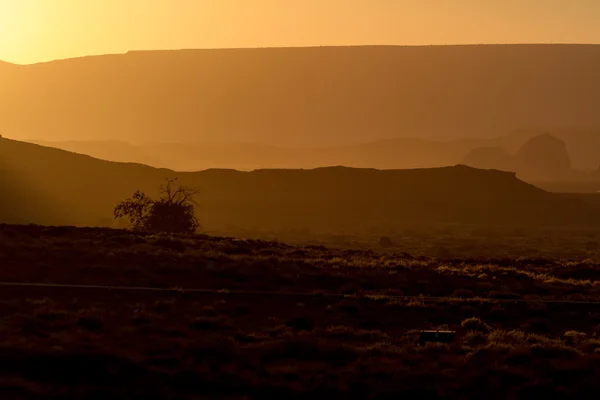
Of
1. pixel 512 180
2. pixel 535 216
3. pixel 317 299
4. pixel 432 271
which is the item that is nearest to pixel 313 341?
pixel 317 299

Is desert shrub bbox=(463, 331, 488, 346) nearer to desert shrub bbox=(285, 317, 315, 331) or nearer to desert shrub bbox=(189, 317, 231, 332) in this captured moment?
desert shrub bbox=(285, 317, 315, 331)

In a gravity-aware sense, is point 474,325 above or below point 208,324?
above

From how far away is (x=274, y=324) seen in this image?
2239 cm

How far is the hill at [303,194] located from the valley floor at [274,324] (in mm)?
78992

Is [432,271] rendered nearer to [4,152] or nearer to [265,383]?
[265,383]

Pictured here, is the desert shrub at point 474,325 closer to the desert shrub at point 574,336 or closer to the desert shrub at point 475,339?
the desert shrub at point 475,339

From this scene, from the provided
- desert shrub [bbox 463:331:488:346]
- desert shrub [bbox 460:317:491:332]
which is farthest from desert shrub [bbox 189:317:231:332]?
desert shrub [bbox 460:317:491:332]

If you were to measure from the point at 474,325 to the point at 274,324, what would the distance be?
511 cm

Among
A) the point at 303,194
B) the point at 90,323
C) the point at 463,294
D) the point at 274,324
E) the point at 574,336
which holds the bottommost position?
the point at 90,323

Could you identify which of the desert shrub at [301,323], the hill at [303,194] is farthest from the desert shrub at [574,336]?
the hill at [303,194]

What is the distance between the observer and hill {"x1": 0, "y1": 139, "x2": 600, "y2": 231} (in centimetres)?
11938

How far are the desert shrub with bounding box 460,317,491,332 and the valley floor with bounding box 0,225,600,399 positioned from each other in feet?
0.11

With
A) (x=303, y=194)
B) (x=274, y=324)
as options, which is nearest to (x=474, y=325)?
(x=274, y=324)

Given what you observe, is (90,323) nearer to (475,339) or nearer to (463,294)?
(475,339)
